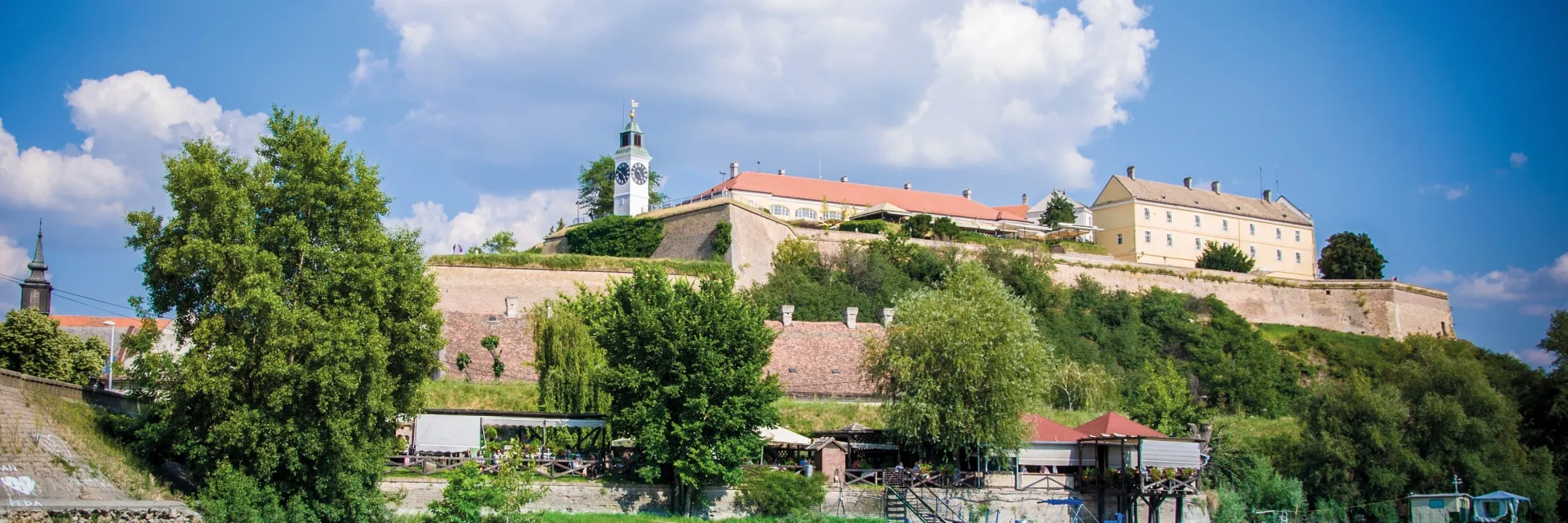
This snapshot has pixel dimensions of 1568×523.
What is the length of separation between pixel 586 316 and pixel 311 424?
12691 millimetres

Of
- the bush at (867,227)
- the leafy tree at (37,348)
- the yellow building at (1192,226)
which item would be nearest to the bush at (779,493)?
the leafy tree at (37,348)

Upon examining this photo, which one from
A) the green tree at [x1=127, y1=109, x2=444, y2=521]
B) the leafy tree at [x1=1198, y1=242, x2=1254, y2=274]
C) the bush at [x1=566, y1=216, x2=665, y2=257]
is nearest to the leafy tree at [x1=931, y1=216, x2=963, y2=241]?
the bush at [x1=566, y1=216, x2=665, y2=257]

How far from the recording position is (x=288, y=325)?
71.1 ft

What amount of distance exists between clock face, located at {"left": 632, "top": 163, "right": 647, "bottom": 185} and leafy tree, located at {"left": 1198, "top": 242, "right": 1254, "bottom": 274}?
1202 inches

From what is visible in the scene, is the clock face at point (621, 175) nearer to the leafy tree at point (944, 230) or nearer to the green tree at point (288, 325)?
the leafy tree at point (944, 230)

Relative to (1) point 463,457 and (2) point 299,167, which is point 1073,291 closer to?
(1) point 463,457

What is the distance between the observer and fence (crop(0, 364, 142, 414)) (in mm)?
20297

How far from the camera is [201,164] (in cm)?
2233

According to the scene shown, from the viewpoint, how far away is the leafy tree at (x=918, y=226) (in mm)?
57719

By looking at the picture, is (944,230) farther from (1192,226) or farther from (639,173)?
(1192,226)

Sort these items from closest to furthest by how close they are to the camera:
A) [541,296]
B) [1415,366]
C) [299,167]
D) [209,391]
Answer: [209,391] → [299,167] → [1415,366] → [541,296]

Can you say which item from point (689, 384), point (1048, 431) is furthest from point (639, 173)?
point (1048, 431)

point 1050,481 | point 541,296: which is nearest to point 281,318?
point 1050,481

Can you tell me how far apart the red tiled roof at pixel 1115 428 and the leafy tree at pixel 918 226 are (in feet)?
92.5
